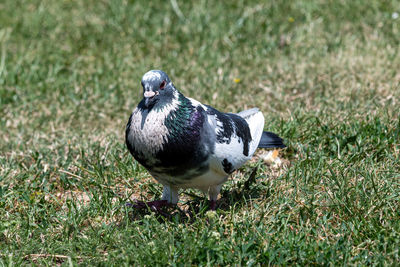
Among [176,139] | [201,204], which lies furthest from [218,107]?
[176,139]

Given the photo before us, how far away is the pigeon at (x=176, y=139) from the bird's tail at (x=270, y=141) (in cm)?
52

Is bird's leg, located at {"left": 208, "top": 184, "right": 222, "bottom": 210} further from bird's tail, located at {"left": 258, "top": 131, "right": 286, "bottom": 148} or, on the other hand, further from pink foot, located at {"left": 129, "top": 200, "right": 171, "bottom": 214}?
bird's tail, located at {"left": 258, "top": 131, "right": 286, "bottom": 148}

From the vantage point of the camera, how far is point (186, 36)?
21.0 ft

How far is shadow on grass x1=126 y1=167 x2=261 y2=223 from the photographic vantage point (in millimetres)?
3553

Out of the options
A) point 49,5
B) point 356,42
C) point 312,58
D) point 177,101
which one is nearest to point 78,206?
point 177,101

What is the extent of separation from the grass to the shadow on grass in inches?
0.6

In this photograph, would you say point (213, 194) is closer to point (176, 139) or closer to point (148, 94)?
point (176, 139)

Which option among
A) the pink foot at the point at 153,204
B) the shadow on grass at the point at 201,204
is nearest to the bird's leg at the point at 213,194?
the shadow on grass at the point at 201,204

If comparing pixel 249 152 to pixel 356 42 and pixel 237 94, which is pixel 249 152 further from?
pixel 356 42

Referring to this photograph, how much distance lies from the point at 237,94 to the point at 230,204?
6.58 ft

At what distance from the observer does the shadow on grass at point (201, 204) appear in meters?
3.55

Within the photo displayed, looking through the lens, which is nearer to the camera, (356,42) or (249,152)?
(249,152)

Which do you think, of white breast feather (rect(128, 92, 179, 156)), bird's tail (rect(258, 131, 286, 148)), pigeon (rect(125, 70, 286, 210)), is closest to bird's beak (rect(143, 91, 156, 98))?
pigeon (rect(125, 70, 286, 210))

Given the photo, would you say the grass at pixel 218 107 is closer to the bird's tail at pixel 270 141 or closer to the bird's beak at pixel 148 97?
the bird's tail at pixel 270 141
